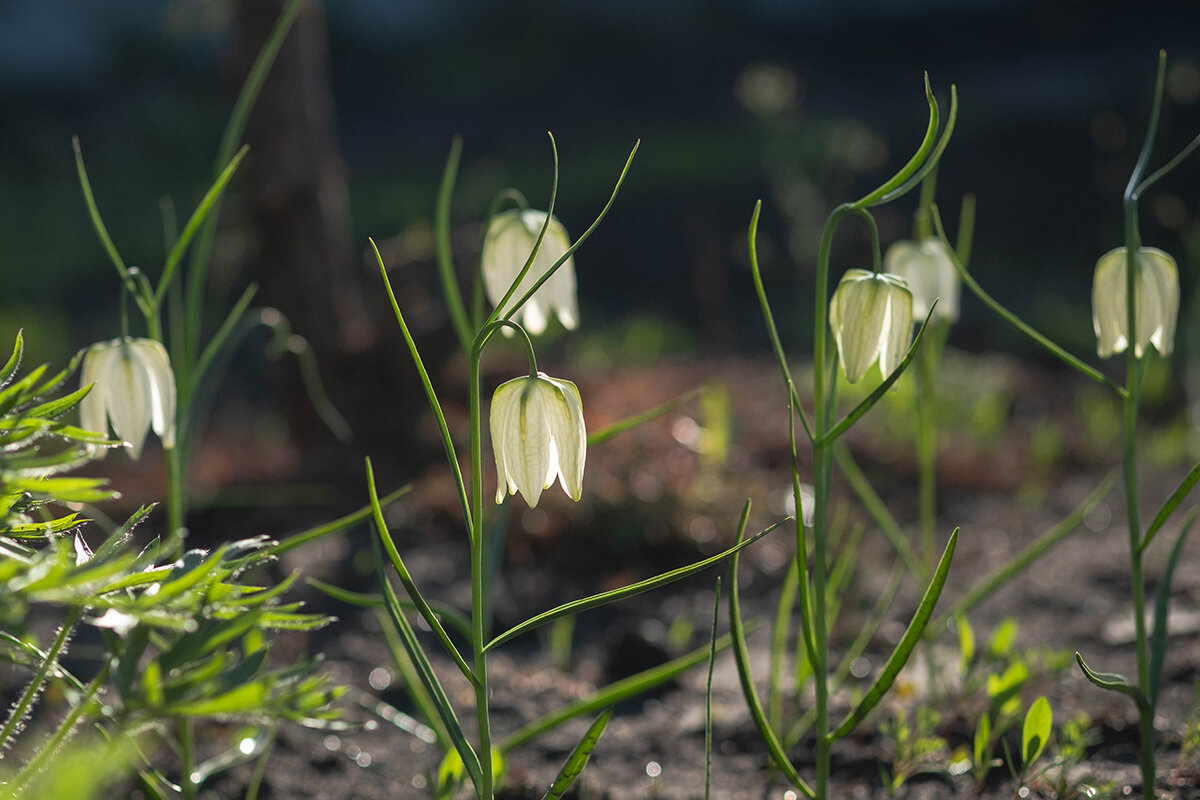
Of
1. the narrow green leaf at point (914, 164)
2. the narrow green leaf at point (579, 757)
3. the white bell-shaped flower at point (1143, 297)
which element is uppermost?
the narrow green leaf at point (914, 164)

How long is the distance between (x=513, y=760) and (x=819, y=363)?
0.95 metres

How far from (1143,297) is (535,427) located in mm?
714

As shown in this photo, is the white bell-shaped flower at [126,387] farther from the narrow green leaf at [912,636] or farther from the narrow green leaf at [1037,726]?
the narrow green leaf at [1037,726]

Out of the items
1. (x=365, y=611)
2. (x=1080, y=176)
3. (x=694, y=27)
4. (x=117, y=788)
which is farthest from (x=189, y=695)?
(x=694, y=27)

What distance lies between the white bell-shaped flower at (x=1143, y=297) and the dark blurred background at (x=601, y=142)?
1.63 meters

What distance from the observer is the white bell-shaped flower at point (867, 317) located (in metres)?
1.07

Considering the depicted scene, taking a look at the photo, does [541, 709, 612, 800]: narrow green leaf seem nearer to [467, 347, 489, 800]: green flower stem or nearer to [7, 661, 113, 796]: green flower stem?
[467, 347, 489, 800]: green flower stem

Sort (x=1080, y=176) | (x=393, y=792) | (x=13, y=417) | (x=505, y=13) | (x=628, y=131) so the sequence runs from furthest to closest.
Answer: (x=505, y=13) → (x=628, y=131) → (x=1080, y=176) → (x=393, y=792) → (x=13, y=417)

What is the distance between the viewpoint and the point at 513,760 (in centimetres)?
164

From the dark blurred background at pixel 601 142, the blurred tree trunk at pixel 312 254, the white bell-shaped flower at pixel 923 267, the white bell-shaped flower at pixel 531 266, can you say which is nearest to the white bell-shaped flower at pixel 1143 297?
the white bell-shaped flower at pixel 923 267

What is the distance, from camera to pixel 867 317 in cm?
108

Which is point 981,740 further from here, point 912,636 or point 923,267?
point 923,267

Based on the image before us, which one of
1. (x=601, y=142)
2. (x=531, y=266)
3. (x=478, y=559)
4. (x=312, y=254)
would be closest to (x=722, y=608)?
(x=531, y=266)

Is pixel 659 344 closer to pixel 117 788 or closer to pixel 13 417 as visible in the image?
pixel 117 788
